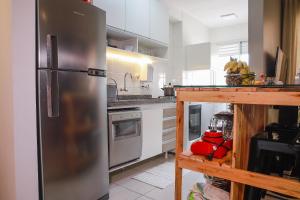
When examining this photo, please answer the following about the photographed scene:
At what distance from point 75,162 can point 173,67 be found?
3.36 meters

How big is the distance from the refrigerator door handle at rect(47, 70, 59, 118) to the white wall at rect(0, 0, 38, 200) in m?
0.10

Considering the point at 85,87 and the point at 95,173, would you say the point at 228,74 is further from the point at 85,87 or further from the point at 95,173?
the point at 95,173

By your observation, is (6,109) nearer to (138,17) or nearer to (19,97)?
(19,97)

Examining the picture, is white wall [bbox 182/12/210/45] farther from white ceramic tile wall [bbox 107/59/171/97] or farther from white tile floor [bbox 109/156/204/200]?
white tile floor [bbox 109/156/204/200]

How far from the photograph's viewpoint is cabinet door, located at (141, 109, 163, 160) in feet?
9.26

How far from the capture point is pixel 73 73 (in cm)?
173

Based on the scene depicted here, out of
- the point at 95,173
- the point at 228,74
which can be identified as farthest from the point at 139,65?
the point at 228,74

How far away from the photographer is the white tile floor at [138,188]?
189cm

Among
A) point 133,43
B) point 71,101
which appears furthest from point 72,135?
point 133,43

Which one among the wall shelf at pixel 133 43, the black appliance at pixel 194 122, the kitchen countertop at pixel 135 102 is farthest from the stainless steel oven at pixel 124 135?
the black appliance at pixel 194 122

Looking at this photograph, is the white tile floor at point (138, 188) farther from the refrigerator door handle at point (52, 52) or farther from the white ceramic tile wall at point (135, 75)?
the refrigerator door handle at point (52, 52)

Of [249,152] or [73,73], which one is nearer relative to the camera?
[249,152]

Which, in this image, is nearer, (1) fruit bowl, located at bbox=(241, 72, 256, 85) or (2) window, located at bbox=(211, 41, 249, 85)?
(1) fruit bowl, located at bbox=(241, 72, 256, 85)

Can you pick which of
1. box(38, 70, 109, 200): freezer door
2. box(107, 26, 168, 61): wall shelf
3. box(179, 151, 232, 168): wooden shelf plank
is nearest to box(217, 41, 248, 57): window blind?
box(107, 26, 168, 61): wall shelf
